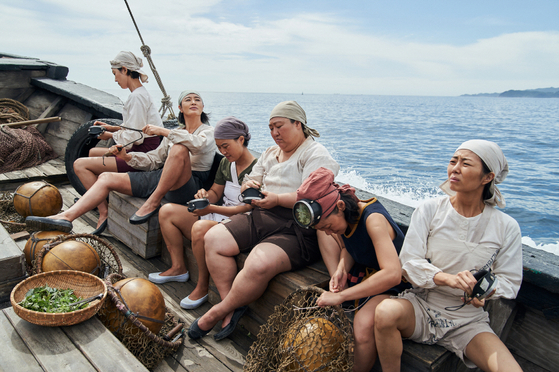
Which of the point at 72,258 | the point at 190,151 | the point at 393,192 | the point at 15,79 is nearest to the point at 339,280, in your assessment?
the point at 72,258

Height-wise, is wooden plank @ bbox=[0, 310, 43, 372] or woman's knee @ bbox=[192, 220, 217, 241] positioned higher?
woman's knee @ bbox=[192, 220, 217, 241]

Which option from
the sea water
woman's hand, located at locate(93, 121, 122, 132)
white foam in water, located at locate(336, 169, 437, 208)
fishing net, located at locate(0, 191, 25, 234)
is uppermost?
woman's hand, located at locate(93, 121, 122, 132)

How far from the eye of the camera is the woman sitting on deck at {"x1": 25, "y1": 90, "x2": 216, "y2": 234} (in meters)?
2.68

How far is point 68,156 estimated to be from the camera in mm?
3719

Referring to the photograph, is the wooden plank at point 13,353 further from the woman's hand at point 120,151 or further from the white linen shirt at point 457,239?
the woman's hand at point 120,151

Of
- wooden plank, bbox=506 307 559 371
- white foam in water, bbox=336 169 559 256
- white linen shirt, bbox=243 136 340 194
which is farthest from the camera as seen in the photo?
white foam in water, bbox=336 169 559 256

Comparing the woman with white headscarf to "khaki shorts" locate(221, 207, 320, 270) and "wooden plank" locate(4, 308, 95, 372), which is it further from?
"wooden plank" locate(4, 308, 95, 372)

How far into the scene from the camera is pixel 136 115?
3150mm

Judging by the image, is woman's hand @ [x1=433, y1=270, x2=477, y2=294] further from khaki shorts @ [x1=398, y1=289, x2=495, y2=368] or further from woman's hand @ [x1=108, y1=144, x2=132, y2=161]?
woman's hand @ [x1=108, y1=144, x2=132, y2=161]

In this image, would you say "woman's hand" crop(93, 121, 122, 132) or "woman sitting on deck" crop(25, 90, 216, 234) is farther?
"woman's hand" crop(93, 121, 122, 132)

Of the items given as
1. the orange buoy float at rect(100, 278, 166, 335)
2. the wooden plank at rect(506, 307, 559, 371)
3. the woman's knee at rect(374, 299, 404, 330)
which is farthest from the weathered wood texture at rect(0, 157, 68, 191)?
the wooden plank at rect(506, 307, 559, 371)

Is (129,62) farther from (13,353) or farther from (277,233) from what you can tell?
(13,353)

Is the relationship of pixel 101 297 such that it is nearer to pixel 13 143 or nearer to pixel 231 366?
pixel 231 366

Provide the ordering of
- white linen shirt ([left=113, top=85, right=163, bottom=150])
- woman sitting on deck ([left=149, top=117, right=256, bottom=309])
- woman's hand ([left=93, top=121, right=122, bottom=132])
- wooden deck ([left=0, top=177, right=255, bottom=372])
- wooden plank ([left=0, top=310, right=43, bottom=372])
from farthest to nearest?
woman's hand ([left=93, top=121, right=122, bottom=132])
white linen shirt ([left=113, top=85, right=163, bottom=150])
woman sitting on deck ([left=149, top=117, right=256, bottom=309])
wooden deck ([left=0, top=177, right=255, bottom=372])
wooden plank ([left=0, top=310, right=43, bottom=372])
